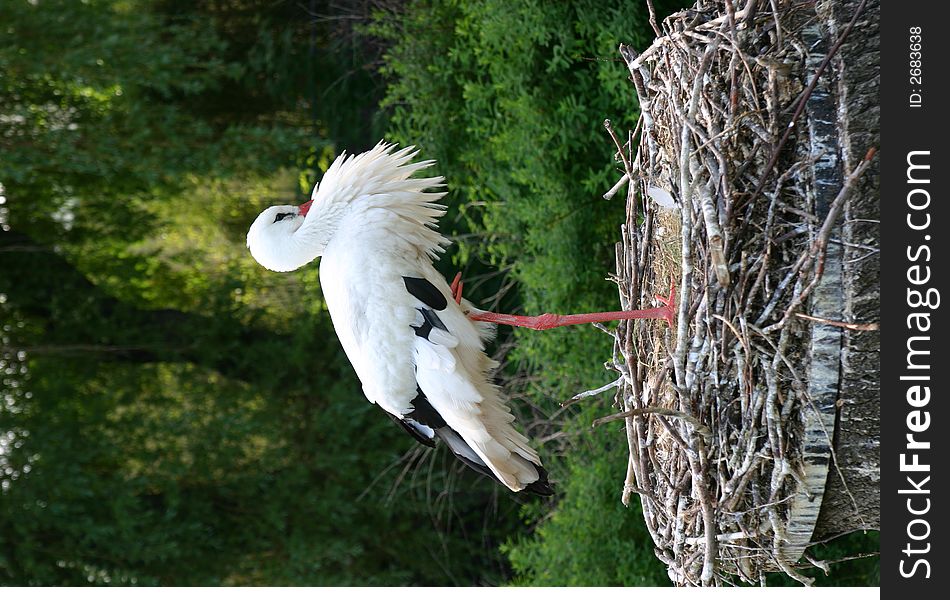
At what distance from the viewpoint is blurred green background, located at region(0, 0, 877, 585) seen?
11.4 feet

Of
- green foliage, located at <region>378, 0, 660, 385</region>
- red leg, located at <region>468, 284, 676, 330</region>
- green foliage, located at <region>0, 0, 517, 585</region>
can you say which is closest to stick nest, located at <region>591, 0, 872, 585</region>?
red leg, located at <region>468, 284, 676, 330</region>

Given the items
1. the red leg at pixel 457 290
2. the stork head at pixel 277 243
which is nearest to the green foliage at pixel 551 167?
the red leg at pixel 457 290

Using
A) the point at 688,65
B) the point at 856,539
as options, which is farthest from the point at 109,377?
the point at 688,65

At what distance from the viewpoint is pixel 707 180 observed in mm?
1453

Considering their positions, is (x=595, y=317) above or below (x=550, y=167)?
above

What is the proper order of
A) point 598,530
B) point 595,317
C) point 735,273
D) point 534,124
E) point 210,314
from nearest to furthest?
1. point 735,273
2. point 595,317
3. point 534,124
4. point 598,530
5. point 210,314

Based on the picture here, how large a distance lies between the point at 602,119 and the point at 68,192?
2375mm

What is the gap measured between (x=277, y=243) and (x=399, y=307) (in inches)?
10.2

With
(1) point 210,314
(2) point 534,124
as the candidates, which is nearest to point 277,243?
(2) point 534,124

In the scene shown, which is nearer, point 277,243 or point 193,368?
point 277,243

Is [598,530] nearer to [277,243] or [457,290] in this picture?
[457,290]

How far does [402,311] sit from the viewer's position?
1.51m

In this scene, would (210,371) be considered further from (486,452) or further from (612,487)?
(486,452)

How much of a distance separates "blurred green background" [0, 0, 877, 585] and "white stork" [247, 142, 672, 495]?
148cm
